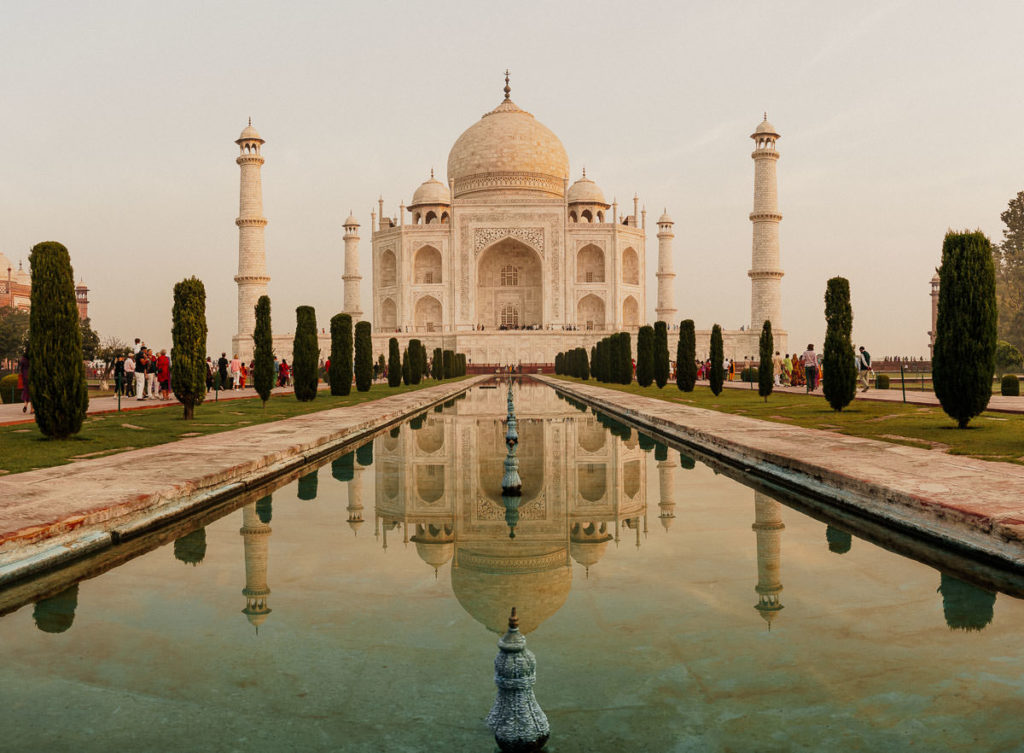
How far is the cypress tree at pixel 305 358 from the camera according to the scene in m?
15.2

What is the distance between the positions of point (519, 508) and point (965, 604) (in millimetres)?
2443

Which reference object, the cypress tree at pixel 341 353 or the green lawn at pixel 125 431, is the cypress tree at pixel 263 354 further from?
the cypress tree at pixel 341 353

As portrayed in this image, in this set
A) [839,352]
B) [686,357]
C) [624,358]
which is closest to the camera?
[839,352]

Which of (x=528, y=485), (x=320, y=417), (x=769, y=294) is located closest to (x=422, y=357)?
(x=320, y=417)

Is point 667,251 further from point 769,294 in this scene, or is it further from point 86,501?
point 86,501

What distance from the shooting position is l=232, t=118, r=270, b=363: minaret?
3766cm

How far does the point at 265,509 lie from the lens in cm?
496

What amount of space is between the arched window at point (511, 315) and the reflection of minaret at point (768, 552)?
42.8m

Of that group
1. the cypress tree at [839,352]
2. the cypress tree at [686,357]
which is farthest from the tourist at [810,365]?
the cypress tree at [839,352]

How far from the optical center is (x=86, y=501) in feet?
14.4

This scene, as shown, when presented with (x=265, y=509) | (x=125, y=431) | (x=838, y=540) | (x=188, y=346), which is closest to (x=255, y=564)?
(x=265, y=509)

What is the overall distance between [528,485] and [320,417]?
6169 mm

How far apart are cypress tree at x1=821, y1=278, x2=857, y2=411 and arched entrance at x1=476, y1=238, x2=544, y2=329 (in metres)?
35.6

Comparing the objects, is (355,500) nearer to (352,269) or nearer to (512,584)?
(512,584)
